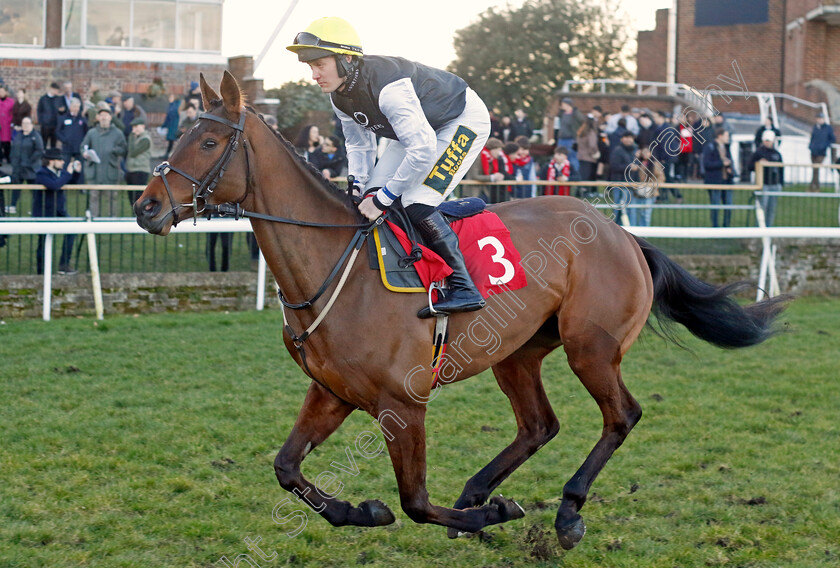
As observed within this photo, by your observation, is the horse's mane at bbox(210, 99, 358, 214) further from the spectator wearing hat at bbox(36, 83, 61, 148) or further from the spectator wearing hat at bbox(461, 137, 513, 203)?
the spectator wearing hat at bbox(36, 83, 61, 148)

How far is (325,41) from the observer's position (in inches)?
142

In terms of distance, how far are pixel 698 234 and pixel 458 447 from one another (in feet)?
17.0

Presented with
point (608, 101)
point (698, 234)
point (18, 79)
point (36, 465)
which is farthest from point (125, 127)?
point (608, 101)

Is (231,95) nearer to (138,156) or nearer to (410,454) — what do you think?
(410,454)

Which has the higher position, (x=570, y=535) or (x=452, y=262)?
(x=452, y=262)

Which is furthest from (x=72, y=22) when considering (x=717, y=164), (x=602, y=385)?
(x=602, y=385)

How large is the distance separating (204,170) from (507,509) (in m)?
1.96

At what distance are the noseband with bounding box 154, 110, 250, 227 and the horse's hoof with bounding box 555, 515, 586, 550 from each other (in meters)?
2.01

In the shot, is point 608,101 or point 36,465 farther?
point 608,101

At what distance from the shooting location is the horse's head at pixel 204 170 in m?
3.36

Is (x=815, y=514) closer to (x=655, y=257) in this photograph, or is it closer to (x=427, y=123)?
(x=655, y=257)

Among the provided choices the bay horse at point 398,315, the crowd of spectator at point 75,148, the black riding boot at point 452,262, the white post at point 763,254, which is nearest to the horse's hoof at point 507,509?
the bay horse at point 398,315

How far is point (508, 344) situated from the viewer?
414 cm

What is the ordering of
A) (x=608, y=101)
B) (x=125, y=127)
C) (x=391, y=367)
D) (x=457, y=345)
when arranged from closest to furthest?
(x=391, y=367) → (x=457, y=345) → (x=125, y=127) → (x=608, y=101)
